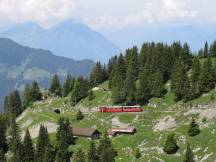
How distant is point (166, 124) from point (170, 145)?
17016 millimetres

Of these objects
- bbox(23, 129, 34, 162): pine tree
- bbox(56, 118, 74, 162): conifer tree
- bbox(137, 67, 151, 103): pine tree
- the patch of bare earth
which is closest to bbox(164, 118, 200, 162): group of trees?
bbox(56, 118, 74, 162): conifer tree

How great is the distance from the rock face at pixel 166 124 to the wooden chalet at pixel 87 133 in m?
18.4

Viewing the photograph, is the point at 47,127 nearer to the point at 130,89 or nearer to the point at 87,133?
the point at 87,133

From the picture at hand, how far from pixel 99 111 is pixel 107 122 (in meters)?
10.6

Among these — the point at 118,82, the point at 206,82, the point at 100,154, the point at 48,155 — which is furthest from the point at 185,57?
the point at 48,155

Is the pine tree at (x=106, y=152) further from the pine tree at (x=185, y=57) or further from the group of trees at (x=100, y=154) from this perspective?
the pine tree at (x=185, y=57)

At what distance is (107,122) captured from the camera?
135875mm

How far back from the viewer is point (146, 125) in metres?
126

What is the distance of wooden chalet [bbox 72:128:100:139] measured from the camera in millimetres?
124125

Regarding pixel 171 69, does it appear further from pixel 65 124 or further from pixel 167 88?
pixel 65 124

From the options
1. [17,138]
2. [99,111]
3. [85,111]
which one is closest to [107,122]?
[99,111]

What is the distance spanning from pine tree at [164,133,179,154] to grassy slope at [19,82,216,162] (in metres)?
1.27

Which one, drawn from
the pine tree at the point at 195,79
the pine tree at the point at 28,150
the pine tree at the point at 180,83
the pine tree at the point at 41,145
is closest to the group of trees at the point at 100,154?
the pine tree at the point at 41,145

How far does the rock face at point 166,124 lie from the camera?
119 meters
